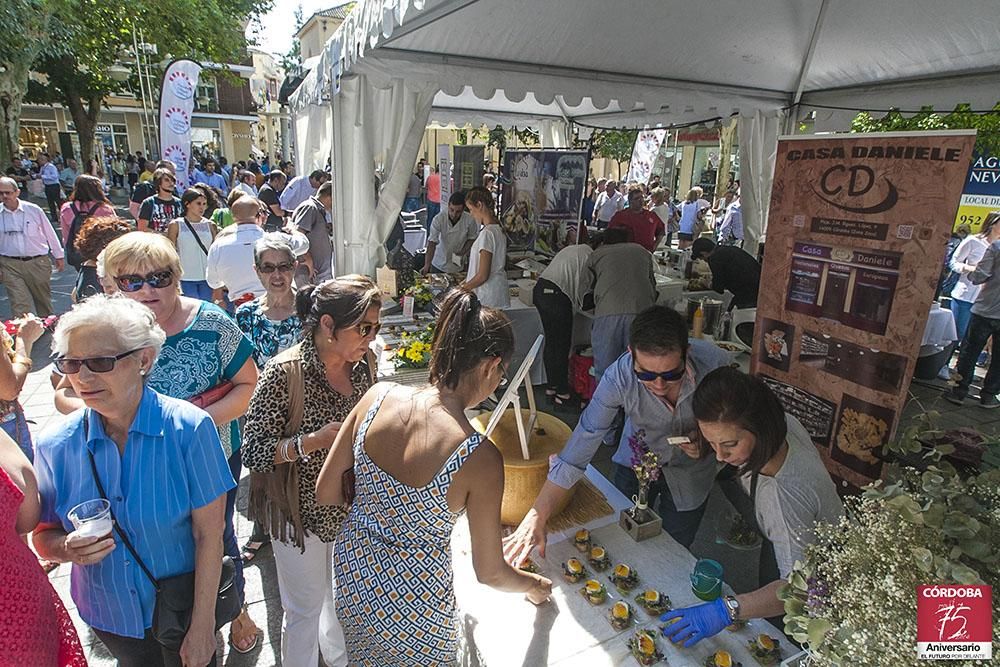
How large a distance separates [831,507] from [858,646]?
82cm

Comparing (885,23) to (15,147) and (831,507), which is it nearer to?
(831,507)

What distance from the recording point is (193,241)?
15.4ft

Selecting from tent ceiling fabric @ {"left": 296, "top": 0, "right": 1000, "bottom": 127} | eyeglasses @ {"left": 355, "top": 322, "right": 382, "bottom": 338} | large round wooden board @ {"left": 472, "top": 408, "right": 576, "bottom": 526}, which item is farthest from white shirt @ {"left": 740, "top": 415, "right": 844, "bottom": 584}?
tent ceiling fabric @ {"left": 296, "top": 0, "right": 1000, "bottom": 127}

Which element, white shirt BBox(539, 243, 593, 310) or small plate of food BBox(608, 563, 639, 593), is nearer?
small plate of food BBox(608, 563, 639, 593)

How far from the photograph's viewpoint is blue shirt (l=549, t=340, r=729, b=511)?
2189mm

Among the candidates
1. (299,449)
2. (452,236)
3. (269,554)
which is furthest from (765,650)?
(452,236)

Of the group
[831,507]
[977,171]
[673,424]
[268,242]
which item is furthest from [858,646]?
[977,171]

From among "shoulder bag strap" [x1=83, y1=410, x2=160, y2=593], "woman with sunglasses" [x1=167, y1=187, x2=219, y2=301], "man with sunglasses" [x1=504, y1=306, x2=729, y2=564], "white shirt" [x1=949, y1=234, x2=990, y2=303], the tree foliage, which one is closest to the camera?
"shoulder bag strap" [x1=83, y1=410, x2=160, y2=593]

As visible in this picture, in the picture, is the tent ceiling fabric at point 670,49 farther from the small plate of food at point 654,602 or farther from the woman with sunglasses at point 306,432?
the small plate of food at point 654,602

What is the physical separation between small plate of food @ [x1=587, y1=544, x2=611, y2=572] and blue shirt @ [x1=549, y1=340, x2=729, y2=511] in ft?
1.26

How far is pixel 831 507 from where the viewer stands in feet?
5.35

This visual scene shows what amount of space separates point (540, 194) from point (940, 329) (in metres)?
4.45

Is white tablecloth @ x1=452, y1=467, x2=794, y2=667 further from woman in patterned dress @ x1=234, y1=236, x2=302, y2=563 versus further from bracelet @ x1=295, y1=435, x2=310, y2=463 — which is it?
woman in patterned dress @ x1=234, y1=236, x2=302, y2=563

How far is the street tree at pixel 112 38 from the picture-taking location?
14023mm
